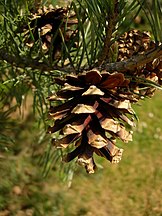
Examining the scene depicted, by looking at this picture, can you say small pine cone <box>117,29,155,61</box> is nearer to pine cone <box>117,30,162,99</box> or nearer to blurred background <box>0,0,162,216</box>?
pine cone <box>117,30,162,99</box>

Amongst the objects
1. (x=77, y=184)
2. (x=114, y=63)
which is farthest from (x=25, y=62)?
(x=77, y=184)

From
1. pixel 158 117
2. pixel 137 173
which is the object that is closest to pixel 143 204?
pixel 137 173

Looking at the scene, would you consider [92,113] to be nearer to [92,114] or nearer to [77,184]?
[92,114]

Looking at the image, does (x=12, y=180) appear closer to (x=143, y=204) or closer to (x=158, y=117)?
(x=143, y=204)

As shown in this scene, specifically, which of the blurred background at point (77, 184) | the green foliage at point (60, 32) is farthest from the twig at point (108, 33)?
the blurred background at point (77, 184)

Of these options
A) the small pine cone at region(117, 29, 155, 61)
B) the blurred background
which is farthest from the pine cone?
the blurred background

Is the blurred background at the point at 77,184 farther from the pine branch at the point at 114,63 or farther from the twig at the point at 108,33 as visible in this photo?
the twig at the point at 108,33
